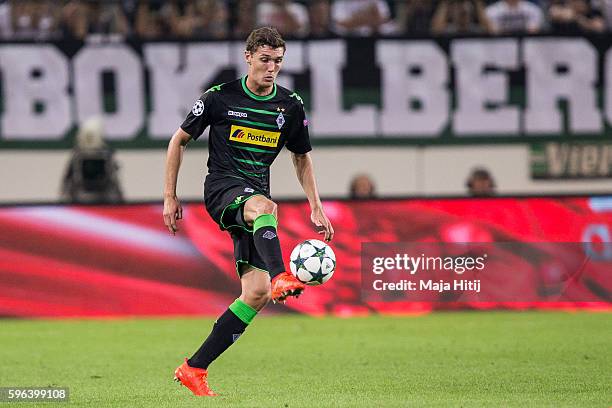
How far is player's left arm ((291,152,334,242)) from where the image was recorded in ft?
23.6

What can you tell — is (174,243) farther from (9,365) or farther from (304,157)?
(304,157)

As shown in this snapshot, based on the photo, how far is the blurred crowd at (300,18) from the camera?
53.4ft

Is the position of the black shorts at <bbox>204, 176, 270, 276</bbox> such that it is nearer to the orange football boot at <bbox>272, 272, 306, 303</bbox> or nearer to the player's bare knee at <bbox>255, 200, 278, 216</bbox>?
the player's bare knee at <bbox>255, 200, 278, 216</bbox>

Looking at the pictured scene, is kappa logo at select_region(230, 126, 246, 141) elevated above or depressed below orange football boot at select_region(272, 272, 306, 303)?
above

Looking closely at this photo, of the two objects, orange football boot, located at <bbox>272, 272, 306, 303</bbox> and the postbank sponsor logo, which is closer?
orange football boot, located at <bbox>272, 272, 306, 303</bbox>

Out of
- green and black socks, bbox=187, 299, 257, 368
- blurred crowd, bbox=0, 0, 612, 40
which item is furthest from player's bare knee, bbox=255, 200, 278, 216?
blurred crowd, bbox=0, 0, 612, 40

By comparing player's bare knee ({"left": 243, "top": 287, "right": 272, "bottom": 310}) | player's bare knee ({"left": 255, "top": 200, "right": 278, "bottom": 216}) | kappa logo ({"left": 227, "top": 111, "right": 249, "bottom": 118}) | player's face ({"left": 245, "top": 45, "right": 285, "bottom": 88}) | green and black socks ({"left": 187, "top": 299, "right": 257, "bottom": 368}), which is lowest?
green and black socks ({"left": 187, "top": 299, "right": 257, "bottom": 368})

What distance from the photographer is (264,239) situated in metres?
6.68

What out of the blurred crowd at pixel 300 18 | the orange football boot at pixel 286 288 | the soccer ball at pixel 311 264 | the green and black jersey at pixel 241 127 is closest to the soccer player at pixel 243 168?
the green and black jersey at pixel 241 127

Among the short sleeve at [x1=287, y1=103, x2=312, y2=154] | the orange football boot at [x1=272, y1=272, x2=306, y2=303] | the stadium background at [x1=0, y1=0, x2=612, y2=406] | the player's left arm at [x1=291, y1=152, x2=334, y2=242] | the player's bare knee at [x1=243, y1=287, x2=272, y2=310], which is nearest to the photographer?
the orange football boot at [x1=272, y1=272, x2=306, y2=303]

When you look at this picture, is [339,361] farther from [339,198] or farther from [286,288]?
[339,198]

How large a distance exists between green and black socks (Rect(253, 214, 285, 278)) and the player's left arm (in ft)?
1.66

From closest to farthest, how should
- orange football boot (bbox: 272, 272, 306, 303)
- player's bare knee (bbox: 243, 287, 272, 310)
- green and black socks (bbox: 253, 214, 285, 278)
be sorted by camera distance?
1. orange football boot (bbox: 272, 272, 306, 303)
2. green and black socks (bbox: 253, 214, 285, 278)
3. player's bare knee (bbox: 243, 287, 272, 310)

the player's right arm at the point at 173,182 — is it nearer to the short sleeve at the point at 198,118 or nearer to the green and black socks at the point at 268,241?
the short sleeve at the point at 198,118
